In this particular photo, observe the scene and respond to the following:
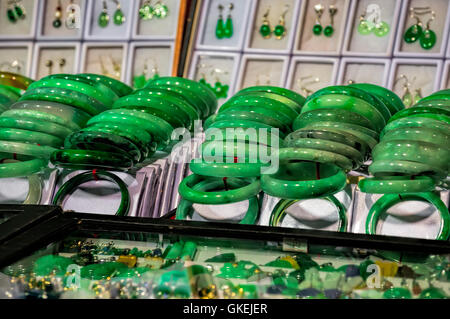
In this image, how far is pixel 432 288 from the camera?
0.89 meters

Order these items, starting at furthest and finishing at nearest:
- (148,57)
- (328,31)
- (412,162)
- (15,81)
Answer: (148,57) < (328,31) < (15,81) < (412,162)

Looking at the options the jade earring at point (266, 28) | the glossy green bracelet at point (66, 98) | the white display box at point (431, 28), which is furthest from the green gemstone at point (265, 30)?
the glossy green bracelet at point (66, 98)

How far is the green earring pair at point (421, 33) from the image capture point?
7.12 feet

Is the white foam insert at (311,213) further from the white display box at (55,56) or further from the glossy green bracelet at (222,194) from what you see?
the white display box at (55,56)

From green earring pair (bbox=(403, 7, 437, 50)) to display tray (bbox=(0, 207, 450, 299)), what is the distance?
137 cm

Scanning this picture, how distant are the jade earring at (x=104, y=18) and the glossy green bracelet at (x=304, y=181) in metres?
1.47

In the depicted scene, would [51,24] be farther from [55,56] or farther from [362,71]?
[362,71]

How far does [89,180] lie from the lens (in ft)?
4.82

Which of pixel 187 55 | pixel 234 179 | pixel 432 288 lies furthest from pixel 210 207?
pixel 187 55

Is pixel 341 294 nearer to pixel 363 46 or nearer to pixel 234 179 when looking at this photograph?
pixel 234 179

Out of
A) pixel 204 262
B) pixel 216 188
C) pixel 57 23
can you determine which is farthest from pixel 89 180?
pixel 57 23

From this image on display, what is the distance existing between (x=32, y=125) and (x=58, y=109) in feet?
0.30

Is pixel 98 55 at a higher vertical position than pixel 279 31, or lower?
lower

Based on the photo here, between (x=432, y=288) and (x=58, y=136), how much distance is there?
91 centimetres
